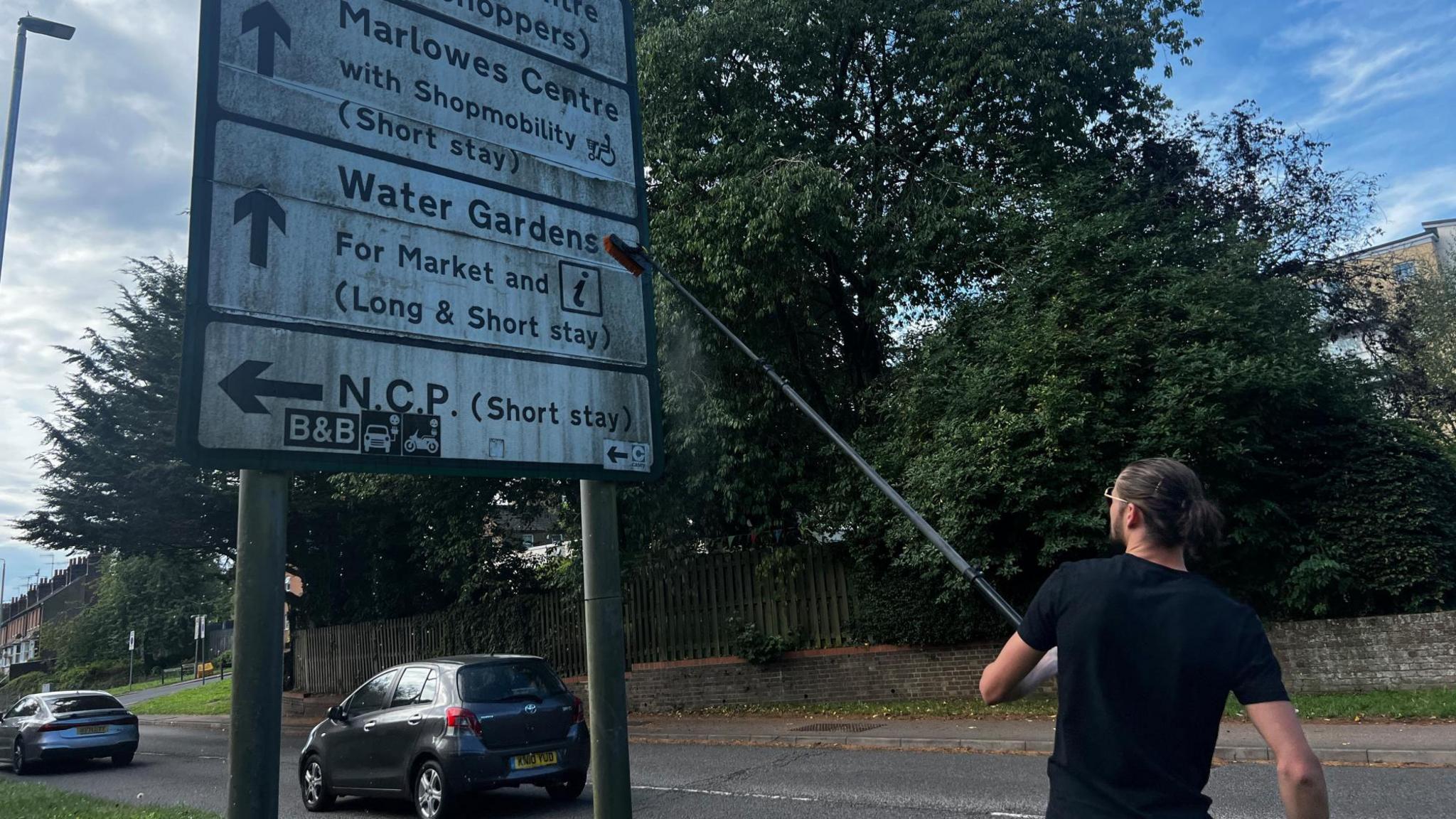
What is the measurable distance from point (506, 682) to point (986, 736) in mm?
5960

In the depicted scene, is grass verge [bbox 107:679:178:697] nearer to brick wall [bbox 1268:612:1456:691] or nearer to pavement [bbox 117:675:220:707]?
pavement [bbox 117:675:220:707]

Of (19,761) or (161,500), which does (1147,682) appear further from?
(161,500)

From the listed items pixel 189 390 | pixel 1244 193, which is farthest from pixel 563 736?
pixel 1244 193

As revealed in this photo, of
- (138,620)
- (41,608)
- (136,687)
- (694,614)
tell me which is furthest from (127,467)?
(41,608)

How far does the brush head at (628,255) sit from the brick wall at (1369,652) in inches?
483

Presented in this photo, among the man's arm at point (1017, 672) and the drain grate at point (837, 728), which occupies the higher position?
the man's arm at point (1017, 672)

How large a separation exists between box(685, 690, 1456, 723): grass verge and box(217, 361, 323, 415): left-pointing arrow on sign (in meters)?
6.94

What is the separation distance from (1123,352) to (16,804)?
581 inches

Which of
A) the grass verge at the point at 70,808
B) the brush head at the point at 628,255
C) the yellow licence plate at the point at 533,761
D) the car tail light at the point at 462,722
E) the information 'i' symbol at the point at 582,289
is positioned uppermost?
the brush head at the point at 628,255

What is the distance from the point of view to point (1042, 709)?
1427cm

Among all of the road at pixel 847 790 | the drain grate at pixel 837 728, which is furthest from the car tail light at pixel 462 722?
the drain grate at pixel 837 728

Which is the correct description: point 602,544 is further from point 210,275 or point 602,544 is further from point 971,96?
point 971,96

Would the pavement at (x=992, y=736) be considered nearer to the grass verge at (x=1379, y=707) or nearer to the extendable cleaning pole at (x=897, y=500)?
the grass verge at (x=1379, y=707)

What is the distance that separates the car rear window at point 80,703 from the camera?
18000 millimetres
